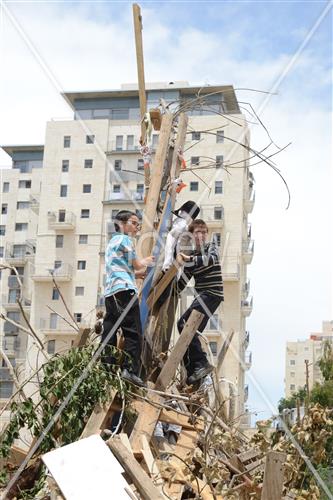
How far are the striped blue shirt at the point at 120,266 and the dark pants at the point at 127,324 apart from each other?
0.05 meters

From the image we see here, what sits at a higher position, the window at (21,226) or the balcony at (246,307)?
the window at (21,226)

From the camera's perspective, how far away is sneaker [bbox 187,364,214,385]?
6.39m

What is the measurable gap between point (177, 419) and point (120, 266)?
3.50 ft

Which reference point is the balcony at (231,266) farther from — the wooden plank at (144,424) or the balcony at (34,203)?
the wooden plank at (144,424)

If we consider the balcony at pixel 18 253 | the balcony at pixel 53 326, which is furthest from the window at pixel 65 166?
the balcony at pixel 53 326

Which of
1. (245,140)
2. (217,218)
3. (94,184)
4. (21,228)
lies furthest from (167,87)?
(245,140)

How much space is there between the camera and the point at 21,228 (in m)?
53.8

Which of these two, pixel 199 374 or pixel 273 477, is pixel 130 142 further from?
pixel 273 477

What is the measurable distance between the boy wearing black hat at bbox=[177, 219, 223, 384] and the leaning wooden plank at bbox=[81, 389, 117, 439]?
3.92 ft

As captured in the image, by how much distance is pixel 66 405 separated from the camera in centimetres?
531

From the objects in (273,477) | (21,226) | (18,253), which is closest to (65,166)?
(21,226)

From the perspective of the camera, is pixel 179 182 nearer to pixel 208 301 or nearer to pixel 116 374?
pixel 208 301

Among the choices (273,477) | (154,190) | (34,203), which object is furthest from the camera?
(34,203)

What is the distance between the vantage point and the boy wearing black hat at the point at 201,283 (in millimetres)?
6391
